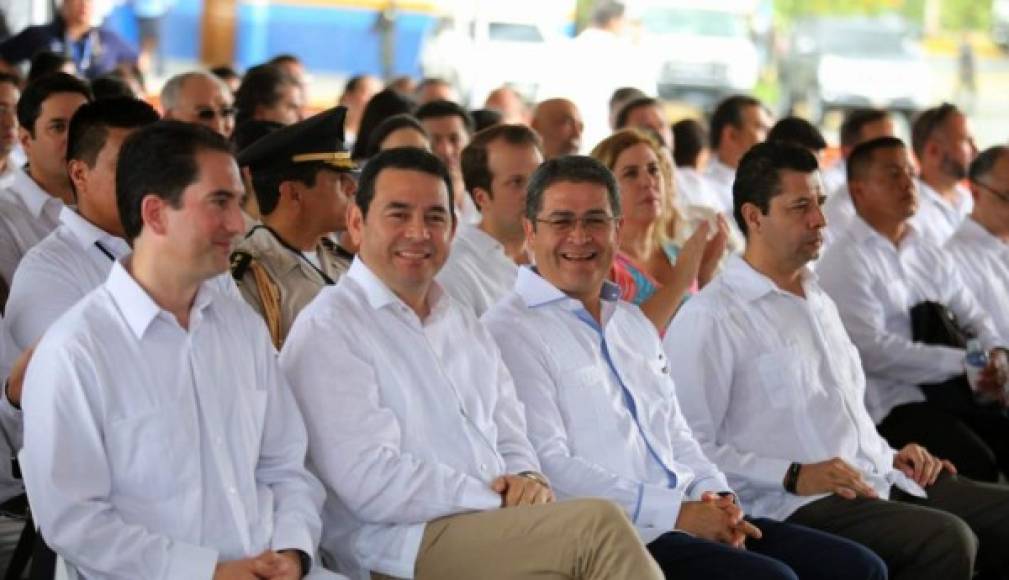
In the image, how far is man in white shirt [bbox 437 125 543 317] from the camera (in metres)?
5.28

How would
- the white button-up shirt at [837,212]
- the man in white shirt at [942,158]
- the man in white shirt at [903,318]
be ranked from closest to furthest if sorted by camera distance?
the man in white shirt at [903,318]
the white button-up shirt at [837,212]
the man in white shirt at [942,158]

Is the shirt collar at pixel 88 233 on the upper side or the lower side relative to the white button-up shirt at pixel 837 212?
upper

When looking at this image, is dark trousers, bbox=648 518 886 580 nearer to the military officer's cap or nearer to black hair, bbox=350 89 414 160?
the military officer's cap

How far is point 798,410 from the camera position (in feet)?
15.5

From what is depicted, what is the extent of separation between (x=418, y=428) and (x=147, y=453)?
27.0 inches

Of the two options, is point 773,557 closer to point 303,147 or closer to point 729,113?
point 303,147

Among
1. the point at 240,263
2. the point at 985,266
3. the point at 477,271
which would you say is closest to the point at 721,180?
the point at 985,266

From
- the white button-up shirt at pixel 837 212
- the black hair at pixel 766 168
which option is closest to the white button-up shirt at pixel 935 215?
the white button-up shirt at pixel 837 212

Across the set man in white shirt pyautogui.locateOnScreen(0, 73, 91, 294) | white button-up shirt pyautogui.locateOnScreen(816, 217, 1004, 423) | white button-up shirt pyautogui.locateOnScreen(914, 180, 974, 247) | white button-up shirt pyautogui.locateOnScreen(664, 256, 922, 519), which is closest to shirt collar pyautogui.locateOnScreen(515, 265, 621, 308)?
white button-up shirt pyautogui.locateOnScreen(664, 256, 922, 519)

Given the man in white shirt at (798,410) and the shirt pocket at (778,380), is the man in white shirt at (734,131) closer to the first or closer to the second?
the man in white shirt at (798,410)

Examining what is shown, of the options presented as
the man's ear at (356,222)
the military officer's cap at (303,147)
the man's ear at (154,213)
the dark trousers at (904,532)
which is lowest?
the dark trousers at (904,532)

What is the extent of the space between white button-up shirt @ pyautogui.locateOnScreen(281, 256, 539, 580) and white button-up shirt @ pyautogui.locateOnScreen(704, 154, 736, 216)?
163 inches

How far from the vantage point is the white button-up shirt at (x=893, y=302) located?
233 inches

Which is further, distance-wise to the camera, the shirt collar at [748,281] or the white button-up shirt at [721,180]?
the white button-up shirt at [721,180]
